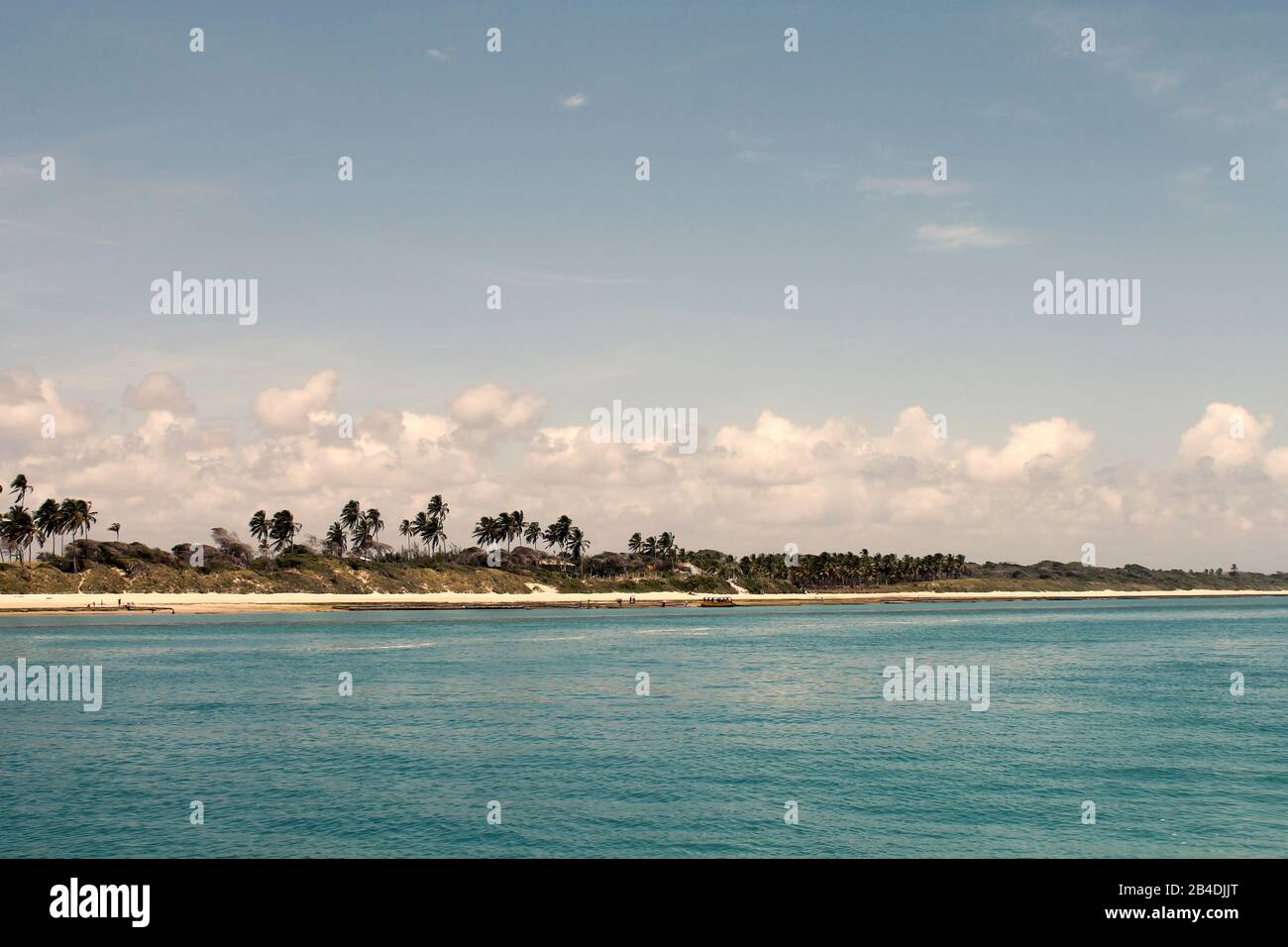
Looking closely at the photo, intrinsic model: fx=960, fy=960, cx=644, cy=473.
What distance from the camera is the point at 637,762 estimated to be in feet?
141

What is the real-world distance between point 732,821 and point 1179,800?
17.7 meters

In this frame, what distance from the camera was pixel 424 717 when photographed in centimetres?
5762

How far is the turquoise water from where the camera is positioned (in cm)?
3139

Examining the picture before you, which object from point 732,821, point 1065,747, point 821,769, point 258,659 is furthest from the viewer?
point 258,659

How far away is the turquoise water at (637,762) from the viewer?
3139 centimetres
